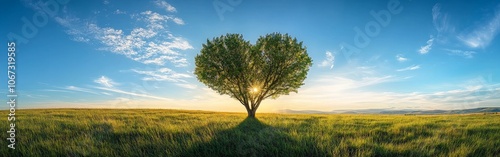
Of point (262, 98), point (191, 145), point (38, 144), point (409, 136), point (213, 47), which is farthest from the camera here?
point (262, 98)

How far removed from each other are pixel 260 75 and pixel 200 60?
685 centimetres

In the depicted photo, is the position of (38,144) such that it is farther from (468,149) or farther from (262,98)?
(262,98)

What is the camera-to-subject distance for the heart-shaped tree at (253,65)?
2841 cm

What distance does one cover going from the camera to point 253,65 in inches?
1158

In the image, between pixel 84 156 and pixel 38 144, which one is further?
pixel 38 144

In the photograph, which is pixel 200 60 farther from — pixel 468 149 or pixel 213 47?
pixel 468 149

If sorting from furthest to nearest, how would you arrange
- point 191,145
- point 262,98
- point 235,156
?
point 262,98, point 191,145, point 235,156

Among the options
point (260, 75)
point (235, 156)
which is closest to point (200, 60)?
point (260, 75)

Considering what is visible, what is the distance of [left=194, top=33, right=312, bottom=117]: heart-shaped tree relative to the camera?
28.4 metres

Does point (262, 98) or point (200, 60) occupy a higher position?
point (200, 60)

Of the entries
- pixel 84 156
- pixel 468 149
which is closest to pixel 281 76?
pixel 468 149

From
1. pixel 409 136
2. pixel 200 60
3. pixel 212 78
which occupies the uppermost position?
pixel 200 60

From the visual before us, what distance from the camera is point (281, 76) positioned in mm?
29500

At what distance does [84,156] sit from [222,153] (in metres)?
3.44
